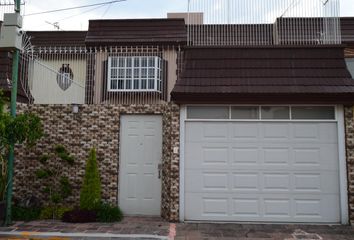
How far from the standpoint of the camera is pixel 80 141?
7.86m

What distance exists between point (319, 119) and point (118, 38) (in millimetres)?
8439

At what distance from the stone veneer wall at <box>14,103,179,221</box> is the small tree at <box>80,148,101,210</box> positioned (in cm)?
38

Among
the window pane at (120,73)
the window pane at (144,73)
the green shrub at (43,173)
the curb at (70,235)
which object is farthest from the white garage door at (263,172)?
Result: the window pane at (120,73)

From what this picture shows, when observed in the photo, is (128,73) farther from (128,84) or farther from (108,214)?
(108,214)

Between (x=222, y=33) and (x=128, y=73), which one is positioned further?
(x=128, y=73)

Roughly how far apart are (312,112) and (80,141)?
557 centimetres

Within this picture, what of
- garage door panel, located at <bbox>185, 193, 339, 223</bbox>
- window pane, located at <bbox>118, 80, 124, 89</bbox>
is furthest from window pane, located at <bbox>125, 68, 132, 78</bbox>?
garage door panel, located at <bbox>185, 193, 339, 223</bbox>

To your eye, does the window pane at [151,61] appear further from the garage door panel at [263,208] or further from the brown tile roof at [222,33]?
the garage door panel at [263,208]

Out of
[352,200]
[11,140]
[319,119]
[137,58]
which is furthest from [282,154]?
[137,58]

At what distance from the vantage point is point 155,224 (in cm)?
695

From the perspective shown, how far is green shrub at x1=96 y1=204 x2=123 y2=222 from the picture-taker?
23.4 ft

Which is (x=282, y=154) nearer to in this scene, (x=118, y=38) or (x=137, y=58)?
(x=137, y=58)

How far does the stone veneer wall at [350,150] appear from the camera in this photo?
272 inches

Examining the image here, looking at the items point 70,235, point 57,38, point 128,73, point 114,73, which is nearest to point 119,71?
point 114,73
